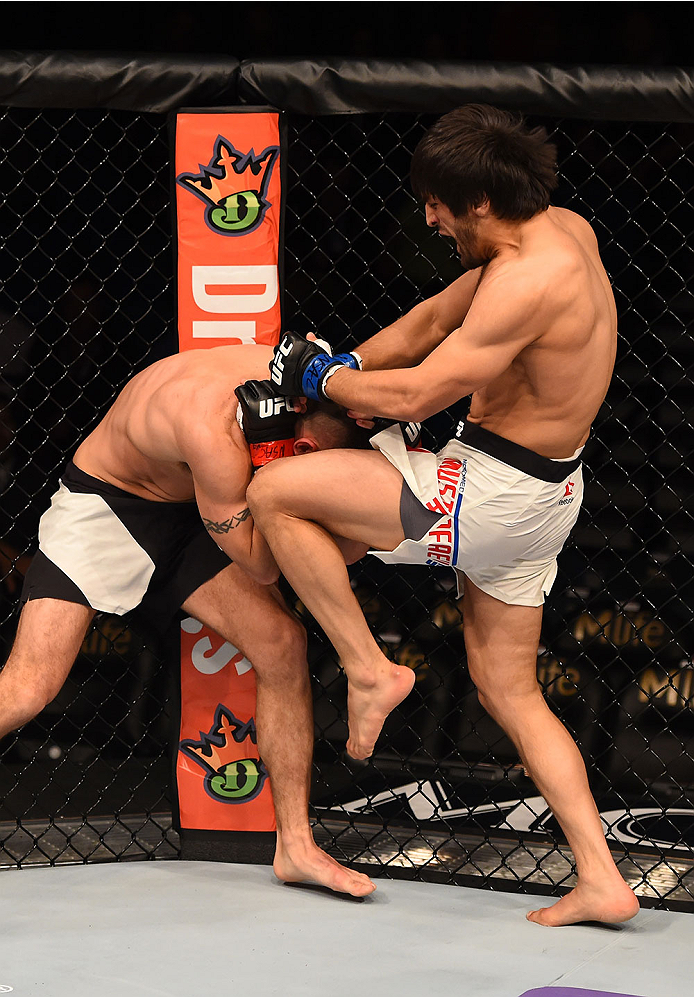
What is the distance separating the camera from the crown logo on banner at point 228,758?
2447 millimetres

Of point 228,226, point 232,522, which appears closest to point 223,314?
point 228,226

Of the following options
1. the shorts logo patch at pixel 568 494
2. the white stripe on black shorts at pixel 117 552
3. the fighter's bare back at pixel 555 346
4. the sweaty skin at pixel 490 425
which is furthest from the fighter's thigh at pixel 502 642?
the white stripe on black shorts at pixel 117 552

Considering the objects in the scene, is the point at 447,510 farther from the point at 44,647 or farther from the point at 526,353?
the point at 44,647

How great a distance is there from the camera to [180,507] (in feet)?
7.76

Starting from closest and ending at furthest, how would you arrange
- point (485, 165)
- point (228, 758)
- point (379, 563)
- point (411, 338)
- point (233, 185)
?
1. point (485, 165)
2. point (411, 338)
3. point (233, 185)
4. point (228, 758)
5. point (379, 563)

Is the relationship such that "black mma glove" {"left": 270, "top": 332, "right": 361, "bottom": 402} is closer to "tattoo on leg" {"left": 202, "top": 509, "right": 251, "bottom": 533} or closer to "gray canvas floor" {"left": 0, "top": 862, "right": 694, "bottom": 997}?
"tattoo on leg" {"left": 202, "top": 509, "right": 251, "bottom": 533}

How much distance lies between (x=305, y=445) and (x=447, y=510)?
333mm

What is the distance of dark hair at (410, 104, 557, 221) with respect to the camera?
1882 mm

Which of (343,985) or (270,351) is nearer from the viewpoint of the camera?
(343,985)

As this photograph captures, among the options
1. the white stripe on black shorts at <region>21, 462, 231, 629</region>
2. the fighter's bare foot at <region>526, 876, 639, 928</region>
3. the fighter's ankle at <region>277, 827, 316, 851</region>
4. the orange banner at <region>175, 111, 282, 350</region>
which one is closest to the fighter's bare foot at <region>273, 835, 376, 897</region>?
the fighter's ankle at <region>277, 827, 316, 851</region>

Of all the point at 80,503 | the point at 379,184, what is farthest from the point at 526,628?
the point at 379,184

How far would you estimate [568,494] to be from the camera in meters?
2.06

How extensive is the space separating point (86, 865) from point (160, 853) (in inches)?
11.0

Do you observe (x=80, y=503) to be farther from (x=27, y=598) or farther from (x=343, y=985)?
(x=343, y=985)
